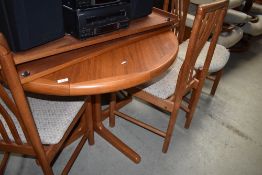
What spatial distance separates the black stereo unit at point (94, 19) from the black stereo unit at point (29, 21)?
6 cm

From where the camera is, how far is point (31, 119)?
2.50ft

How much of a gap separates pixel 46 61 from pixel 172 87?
70cm

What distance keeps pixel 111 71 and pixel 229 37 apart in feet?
6.18

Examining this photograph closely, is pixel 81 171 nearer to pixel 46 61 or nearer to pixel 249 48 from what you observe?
pixel 46 61

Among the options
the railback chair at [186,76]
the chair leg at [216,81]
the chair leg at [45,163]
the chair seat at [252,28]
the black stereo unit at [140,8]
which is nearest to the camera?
the chair leg at [45,163]

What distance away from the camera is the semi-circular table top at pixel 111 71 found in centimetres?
80

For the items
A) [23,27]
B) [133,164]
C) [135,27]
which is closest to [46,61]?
[23,27]

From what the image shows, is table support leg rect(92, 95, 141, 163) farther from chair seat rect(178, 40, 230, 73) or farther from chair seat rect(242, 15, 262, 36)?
chair seat rect(242, 15, 262, 36)

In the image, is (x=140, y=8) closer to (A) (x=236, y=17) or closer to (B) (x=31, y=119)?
(B) (x=31, y=119)

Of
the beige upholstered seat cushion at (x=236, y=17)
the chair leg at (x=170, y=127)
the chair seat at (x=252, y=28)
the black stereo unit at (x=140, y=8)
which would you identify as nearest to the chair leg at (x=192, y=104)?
the chair leg at (x=170, y=127)

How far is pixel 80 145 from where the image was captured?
1.38 metres

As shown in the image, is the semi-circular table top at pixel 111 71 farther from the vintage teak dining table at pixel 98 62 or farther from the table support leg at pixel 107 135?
the table support leg at pixel 107 135

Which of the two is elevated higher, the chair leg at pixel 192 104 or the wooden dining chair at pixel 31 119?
the wooden dining chair at pixel 31 119

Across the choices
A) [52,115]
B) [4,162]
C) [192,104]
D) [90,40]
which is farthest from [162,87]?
[4,162]
